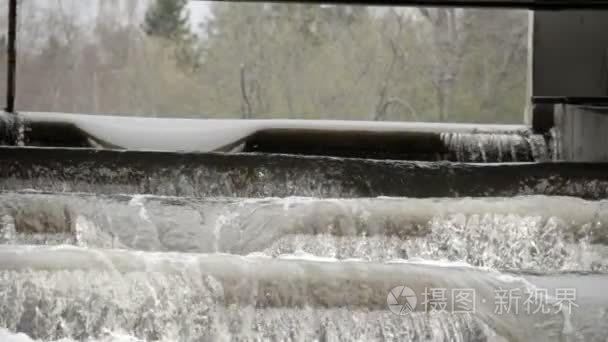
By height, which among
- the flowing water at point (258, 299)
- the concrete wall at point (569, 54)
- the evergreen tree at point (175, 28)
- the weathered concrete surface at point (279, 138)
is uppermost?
the evergreen tree at point (175, 28)

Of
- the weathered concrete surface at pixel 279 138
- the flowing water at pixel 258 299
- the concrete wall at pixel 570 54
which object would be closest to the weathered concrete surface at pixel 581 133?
the weathered concrete surface at pixel 279 138

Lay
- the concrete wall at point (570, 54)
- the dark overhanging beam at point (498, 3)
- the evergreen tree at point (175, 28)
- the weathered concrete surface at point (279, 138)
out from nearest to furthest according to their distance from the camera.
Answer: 1. the dark overhanging beam at point (498, 3)
2. the weathered concrete surface at point (279, 138)
3. the concrete wall at point (570, 54)
4. the evergreen tree at point (175, 28)

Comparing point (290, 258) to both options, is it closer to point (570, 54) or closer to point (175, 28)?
point (570, 54)

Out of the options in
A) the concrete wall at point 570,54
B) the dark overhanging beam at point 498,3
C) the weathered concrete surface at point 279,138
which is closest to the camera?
the dark overhanging beam at point 498,3

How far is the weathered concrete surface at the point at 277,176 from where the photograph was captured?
455 centimetres

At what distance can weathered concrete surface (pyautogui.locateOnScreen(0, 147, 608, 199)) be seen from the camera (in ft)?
14.9

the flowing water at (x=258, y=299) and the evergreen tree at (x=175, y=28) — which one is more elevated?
the evergreen tree at (x=175, y=28)

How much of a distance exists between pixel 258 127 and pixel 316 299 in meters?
3.79

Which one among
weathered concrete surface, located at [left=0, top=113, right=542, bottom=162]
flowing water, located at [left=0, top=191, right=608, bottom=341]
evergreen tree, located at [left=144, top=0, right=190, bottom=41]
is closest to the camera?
flowing water, located at [left=0, top=191, right=608, bottom=341]

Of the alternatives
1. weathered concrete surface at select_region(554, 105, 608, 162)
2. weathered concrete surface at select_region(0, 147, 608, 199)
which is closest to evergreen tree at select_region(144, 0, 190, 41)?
weathered concrete surface at select_region(554, 105, 608, 162)

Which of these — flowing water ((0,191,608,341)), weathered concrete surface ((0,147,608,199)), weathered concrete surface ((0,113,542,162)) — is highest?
weathered concrete surface ((0,113,542,162))

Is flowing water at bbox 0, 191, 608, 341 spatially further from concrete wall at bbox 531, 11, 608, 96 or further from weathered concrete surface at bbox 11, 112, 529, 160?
concrete wall at bbox 531, 11, 608, 96

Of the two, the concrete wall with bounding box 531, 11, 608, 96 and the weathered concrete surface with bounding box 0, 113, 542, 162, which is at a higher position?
the concrete wall with bounding box 531, 11, 608, 96

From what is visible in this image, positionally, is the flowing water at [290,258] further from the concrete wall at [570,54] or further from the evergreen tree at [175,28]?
the evergreen tree at [175,28]
